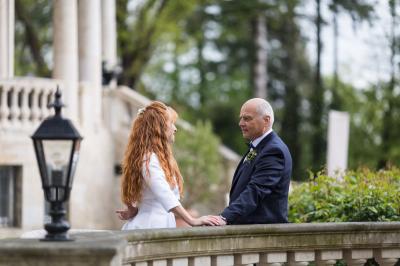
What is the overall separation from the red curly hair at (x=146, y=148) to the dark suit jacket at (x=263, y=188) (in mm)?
534

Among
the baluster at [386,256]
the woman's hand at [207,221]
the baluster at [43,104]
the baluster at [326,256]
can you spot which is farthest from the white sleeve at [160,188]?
the baluster at [43,104]

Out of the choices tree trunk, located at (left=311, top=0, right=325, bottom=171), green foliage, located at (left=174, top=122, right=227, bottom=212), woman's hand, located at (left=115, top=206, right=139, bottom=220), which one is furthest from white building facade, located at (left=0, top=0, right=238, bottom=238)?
woman's hand, located at (left=115, top=206, right=139, bottom=220)

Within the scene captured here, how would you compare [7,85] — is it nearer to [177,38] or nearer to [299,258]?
[299,258]

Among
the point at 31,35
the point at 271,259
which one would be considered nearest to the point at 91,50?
the point at 31,35

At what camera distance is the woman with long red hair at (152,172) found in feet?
29.3

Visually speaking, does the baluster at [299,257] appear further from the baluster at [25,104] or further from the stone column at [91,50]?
the stone column at [91,50]

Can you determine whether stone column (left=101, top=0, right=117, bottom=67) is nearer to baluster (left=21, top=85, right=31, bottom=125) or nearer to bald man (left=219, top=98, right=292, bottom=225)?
baluster (left=21, top=85, right=31, bottom=125)

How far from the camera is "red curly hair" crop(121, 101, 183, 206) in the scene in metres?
9.00

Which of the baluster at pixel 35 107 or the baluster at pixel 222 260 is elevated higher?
the baluster at pixel 35 107

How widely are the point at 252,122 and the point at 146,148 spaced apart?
0.89 m

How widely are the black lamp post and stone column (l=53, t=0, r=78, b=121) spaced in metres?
16.7

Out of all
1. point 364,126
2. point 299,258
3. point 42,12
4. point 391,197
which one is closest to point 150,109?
point 299,258

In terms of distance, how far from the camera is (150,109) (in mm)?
9086

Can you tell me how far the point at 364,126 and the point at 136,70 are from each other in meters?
10.6
